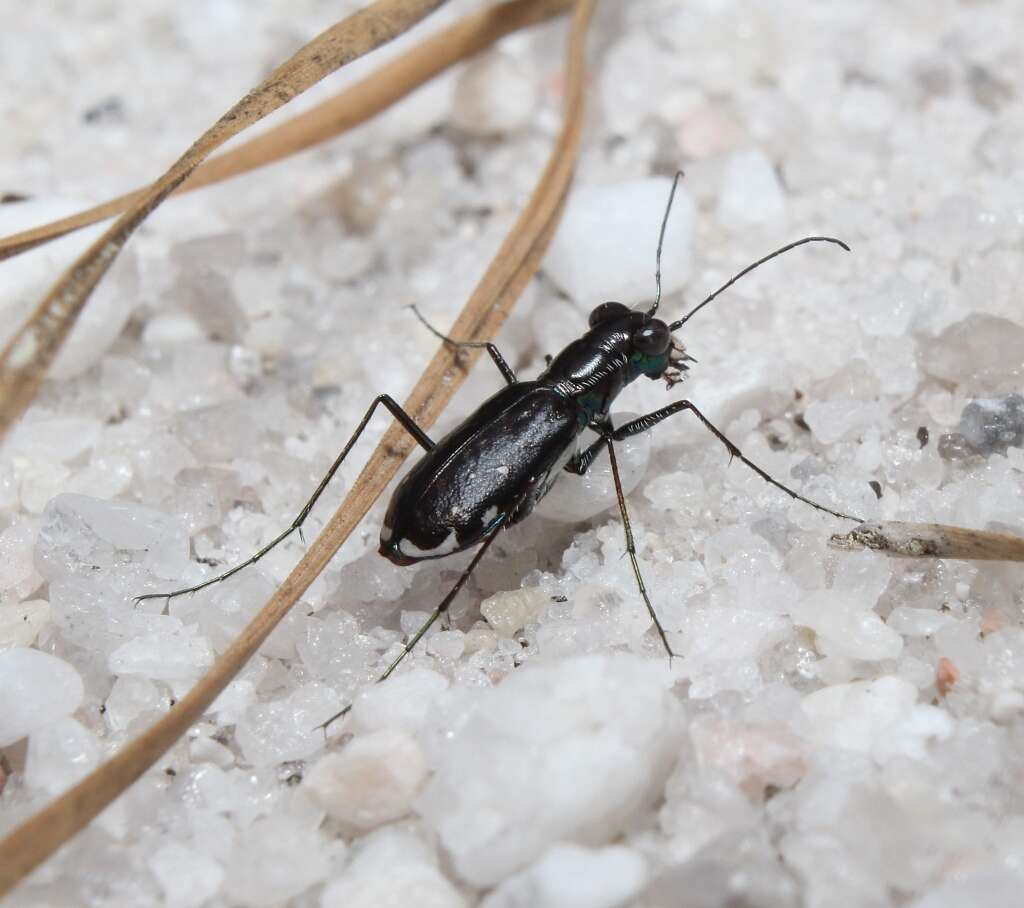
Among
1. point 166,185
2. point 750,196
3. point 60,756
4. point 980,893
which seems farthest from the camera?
point 750,196

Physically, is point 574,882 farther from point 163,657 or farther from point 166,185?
point 166,185

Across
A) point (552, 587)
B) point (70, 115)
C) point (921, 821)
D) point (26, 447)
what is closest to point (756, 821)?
point (921, 821)

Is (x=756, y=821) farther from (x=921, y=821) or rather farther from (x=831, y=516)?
(x=831, y=516)

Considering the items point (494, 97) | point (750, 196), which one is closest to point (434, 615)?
point (750, 196)

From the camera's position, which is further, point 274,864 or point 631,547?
point 631,547

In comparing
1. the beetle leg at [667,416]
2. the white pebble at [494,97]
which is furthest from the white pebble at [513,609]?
the white pebble at [494,97]

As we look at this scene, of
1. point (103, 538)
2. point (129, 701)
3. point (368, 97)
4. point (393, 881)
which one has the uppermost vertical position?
point (368, 97)

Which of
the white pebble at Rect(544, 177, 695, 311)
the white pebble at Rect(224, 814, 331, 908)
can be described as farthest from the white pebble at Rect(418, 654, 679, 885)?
the white pebble at Rect(544, 177, 695, 311)
